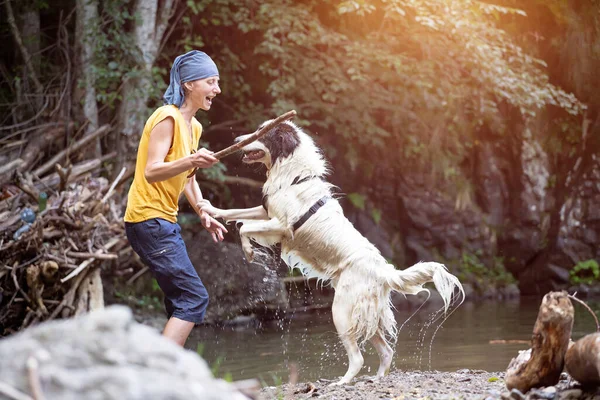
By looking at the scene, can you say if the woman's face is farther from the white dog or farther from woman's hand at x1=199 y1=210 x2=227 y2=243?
the white dog

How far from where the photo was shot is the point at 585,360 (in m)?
3.28

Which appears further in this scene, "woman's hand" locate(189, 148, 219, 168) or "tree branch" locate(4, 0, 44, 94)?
"tree branch" locate(4, 0, 44, 94)

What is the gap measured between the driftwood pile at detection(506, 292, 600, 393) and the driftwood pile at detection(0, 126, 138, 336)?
5.56 meters

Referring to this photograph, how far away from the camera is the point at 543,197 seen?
1495cm

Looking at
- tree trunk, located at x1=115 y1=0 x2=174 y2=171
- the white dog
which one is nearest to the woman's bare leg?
the white dog

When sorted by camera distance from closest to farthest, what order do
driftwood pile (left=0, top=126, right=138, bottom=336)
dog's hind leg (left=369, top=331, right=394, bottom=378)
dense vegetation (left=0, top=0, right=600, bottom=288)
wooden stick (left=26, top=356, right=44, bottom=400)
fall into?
1. wooden stick (left=26, top=356, right=44, bottom=400)
2. dog's hind leg (left=369, top=331, right=394, bottom=378)
3. driftwood pile (left=0, top=126, right=138, bottom=336)
4. dense vegetation (left=0, top=0, right=600, bottom=288)

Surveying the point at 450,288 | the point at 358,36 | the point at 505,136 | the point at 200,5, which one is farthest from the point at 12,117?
the point at 505,136

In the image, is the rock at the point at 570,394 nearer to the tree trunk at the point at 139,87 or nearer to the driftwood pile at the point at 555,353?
the driftwood pile at the point at 555,353

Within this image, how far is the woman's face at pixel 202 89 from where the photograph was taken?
4289 mm

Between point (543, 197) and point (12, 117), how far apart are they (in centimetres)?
1076

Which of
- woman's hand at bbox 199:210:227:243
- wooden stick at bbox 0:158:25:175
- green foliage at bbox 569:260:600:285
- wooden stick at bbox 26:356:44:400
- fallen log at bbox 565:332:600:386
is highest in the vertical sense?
wooden stick at bbox 26:356:44:400

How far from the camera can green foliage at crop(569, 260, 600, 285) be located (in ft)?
45.0

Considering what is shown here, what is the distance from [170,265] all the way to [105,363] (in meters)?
2.41

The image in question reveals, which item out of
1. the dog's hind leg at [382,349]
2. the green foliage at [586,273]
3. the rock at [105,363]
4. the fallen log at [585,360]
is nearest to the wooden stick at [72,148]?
the dog's hind leg at [382,349]
